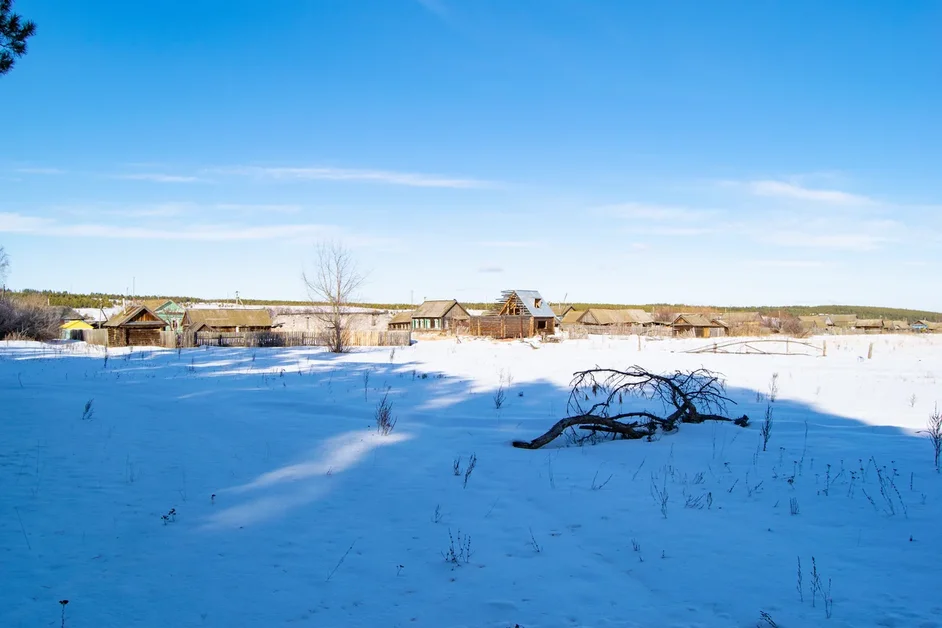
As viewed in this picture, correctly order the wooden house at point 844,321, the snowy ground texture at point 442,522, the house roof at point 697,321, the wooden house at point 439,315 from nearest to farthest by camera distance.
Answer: the snowy ground texture at point 442,522, the wooden house at point 439,315, the house roof at point 697,321, the wooden house at point 844,321

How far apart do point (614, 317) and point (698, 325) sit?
10608mm

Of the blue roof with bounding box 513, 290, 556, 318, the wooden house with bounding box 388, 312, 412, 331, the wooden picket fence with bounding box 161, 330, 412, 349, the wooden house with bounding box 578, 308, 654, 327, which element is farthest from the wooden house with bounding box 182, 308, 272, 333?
the wooden house with bounding box 578, 308, 654, 327

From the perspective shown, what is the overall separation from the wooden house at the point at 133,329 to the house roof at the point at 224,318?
8.17 metres

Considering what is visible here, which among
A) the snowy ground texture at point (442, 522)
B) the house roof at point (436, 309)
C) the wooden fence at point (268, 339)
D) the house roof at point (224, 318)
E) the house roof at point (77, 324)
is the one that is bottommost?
the snowy ground texture at point (442, 522)

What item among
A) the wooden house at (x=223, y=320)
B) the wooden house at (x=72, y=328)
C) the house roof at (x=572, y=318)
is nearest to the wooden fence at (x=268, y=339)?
the wooden house at (x=223, y=320)

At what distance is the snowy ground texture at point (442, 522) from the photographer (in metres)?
3.74

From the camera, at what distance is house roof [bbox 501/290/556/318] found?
179 ft

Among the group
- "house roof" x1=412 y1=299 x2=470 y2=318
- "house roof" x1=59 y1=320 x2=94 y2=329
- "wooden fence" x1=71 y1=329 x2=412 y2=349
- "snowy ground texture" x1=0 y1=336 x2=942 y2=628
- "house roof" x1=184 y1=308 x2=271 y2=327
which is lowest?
"snowy ground texture" x1=0 y1=336 x2=942 y2=628

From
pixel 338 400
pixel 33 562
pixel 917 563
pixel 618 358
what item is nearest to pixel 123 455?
pixel 33 562

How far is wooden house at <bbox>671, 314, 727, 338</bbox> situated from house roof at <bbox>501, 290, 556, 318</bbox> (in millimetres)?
25199

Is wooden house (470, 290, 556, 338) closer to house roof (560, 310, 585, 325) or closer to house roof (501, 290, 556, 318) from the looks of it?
house roof (501, 290, 556, 318)

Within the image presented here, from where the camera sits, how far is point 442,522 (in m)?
5.28

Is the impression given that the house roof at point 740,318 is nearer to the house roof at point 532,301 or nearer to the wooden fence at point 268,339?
the house roof at point 532,301

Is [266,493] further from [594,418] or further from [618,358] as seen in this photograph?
[618,358]
